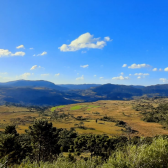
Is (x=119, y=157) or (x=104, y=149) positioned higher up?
(x=119, y=157)

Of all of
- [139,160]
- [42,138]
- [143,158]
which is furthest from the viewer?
[42,138]

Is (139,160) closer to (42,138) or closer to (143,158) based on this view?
(143,158)

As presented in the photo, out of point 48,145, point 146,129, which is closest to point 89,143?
point 48,145

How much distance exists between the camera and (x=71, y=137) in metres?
85.5

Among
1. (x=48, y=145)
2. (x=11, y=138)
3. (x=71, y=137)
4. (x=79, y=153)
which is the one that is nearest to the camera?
(x=11, y=138)

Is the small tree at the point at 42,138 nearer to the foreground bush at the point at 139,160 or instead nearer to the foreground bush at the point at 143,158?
the foreground bush at the point at 139,160

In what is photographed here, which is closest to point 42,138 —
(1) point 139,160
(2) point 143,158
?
(2) point 143,158

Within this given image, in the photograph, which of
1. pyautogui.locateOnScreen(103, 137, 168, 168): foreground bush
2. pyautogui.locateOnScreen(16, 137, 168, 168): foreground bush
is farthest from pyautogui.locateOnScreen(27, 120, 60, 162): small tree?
pyautogui.locateOnScreen(103, 137, 168, 168): foreground bush

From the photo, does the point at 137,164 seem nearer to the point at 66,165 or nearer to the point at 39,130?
the point at 66,165

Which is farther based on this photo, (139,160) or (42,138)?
(42,138)

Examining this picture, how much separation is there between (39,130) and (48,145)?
656cm

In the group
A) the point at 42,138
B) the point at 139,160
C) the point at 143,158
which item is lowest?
the point at 42,138

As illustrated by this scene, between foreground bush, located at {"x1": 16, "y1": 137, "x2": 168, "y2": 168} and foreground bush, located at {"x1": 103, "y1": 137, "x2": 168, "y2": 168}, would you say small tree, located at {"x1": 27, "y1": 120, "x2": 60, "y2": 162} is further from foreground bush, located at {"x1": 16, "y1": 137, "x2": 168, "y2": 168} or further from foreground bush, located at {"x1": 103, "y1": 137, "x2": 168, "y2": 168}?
foreground bush, located at {"x1": 103, "y1": 137, "x2": 168, "y2": 168}

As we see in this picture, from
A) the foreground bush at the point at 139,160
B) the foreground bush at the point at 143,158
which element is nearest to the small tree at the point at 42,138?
the foreground bush at the point at 139,160
